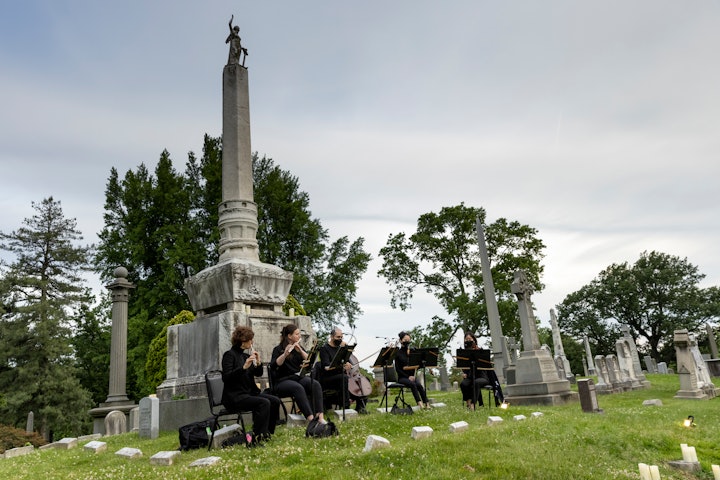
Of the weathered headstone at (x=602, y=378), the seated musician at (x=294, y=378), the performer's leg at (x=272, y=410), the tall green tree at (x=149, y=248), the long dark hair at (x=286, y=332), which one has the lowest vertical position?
the weathered headstone at (x=602, y=378)

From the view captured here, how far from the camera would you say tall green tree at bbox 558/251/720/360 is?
46469 mm

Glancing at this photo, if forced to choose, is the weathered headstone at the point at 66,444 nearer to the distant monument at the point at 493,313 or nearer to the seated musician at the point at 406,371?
the seated musician at the point at 406,371

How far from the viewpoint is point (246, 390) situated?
6840mm

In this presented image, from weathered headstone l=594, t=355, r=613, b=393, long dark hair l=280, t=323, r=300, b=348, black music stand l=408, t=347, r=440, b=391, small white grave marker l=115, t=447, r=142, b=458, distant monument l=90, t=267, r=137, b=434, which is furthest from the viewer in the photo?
distant monument l=90, t=267, r=137, b=434

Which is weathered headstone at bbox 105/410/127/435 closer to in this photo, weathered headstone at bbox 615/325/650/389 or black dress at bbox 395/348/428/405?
black dress at bbox 395/348/428/405

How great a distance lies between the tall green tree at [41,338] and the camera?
88.1ft

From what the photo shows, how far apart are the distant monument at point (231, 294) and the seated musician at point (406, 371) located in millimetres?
1844

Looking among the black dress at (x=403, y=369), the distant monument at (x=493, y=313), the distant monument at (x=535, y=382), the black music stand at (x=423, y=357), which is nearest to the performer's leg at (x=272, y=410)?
the black music stand at (x=423, y=357)

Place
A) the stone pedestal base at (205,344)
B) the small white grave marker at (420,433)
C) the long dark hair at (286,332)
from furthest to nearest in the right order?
the stone pedestal base at (205,344) → the long dark hair at (286,332) → the small white grave marker at (420,433)

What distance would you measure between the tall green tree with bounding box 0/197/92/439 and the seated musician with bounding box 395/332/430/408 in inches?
948

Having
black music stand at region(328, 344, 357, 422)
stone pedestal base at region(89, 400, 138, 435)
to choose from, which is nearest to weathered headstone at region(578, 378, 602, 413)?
black music stand at region(328, 344, 357, 422)

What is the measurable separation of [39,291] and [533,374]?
2940cm

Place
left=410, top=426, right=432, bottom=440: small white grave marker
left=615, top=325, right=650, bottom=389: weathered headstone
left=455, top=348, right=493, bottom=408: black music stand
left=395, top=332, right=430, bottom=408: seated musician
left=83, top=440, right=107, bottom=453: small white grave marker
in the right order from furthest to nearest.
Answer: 1. left=615, top=325, right=650, bottom=389: weathered headstone
2. left=455, top=348, right=493, bottom=408: black music stand
3. left=395, top=332, right=430, bottom=408: seated musician
4. left=83, top=440, right=107, bottom=453: small white grave marker
5. left=410, top=426, right=432, bottom=440: small white grave marker

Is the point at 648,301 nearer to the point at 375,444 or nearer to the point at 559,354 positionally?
the point at 559,354
